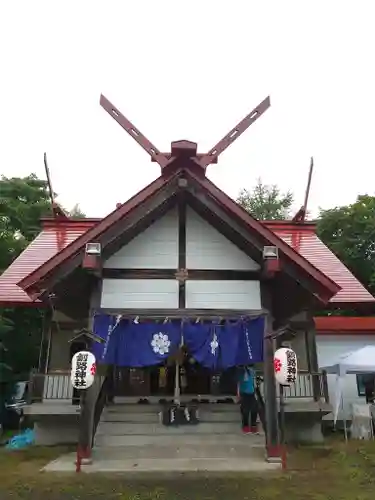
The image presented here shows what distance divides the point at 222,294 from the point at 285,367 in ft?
7.27

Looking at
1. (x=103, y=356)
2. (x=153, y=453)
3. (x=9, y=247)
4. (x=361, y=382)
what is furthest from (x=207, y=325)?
(x=9, y=247)

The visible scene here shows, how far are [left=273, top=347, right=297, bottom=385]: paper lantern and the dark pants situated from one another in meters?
1.73

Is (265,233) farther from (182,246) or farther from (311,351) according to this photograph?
(311,351)

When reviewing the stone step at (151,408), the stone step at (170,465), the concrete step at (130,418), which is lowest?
the stone step at (170,465)

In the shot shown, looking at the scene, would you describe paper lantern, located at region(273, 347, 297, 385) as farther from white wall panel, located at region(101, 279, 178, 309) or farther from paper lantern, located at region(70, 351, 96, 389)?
paper lantern, located at region(70, 351, 96, 389)

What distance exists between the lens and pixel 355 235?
33.5 metres

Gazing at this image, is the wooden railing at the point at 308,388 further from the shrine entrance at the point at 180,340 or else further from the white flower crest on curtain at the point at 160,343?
the white flower crest on curtain at the point at 160,343

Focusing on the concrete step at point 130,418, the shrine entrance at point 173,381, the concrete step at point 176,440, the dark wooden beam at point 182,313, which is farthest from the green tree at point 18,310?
the dark wooden beam at point 182,313

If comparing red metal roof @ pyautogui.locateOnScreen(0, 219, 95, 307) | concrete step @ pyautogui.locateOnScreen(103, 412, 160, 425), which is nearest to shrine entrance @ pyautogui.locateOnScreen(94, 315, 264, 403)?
concrete step @ pyautogui.locateOnScreen(103, 412, 160, 425)

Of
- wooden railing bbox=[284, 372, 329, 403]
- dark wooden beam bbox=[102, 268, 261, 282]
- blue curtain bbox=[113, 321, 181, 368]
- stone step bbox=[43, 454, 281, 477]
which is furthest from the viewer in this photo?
wooden railing bbox=[284, 372, 329, 403]

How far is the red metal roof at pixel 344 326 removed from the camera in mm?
18328

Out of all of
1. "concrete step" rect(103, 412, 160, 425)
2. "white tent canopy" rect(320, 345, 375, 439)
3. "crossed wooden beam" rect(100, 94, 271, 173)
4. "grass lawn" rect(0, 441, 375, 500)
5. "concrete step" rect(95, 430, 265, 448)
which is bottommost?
"grass lawn" rect(0, 441, 375, 500)

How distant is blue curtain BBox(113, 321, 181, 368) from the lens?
10555mm

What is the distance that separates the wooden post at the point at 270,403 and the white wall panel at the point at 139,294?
2.29 metres
